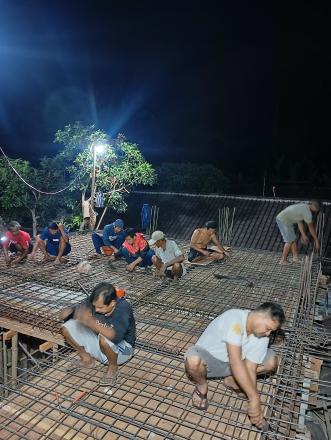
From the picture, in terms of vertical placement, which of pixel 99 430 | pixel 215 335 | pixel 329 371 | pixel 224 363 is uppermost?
pixel 215 335

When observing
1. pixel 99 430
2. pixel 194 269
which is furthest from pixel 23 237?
pixel 99 430

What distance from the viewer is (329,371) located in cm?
554

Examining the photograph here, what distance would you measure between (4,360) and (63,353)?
6.58 feet

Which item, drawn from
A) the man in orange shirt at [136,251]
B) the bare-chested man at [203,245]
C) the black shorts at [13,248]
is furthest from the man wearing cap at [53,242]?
the bare-chested man at [203,245]

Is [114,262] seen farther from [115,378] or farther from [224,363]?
[224,363]

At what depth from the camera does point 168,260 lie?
5.59 meters

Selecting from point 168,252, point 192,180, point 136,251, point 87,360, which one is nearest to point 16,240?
point 136,251

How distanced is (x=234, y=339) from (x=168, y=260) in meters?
3.30

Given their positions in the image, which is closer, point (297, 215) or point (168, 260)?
point (168, 260)

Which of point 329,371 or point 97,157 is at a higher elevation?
point 97,157

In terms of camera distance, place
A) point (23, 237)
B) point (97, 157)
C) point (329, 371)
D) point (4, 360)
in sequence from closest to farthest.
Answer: point (4, 360)
point (329, 371)
point (23, 237)
point (97, 157)

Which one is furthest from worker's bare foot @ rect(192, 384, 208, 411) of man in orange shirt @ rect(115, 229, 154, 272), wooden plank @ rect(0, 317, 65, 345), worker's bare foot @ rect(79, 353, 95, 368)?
man in orange shirt @ rect(115, 229, 154, 272)

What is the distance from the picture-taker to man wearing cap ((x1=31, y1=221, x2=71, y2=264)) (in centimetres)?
617

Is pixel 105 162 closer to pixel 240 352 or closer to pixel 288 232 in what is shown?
pixel 288 232
